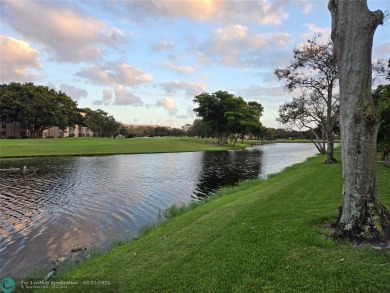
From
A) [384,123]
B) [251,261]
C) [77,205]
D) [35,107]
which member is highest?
[35,107]

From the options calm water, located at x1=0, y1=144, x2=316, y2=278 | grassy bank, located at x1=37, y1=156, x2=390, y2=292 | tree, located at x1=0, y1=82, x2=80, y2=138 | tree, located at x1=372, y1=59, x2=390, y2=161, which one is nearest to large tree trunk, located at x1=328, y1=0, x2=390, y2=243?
grassy bank, located at x1=37, y1=156, x2=390, y2=292

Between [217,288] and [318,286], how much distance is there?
4.95 feet

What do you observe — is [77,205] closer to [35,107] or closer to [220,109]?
[220,109]

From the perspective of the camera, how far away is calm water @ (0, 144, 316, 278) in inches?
414

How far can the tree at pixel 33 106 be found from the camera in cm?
7973

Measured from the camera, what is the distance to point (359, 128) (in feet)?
19.6

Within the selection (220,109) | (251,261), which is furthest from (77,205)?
(220,109)

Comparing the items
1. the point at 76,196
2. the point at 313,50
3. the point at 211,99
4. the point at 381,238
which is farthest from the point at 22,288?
the point at 211,99

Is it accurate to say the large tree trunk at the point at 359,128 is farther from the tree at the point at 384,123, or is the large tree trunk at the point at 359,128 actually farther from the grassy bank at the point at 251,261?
the tree at the point at 384,123

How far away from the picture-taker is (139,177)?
87.2ft

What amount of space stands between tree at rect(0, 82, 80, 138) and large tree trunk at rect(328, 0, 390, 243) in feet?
288

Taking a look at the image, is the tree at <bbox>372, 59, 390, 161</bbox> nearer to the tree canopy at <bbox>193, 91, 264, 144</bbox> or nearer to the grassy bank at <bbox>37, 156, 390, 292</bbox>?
the grassy bank at <bbox>37, 156, 390, 292</bbox>

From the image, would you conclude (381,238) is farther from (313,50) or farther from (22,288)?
(313,50)

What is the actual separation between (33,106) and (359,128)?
92223 mm
